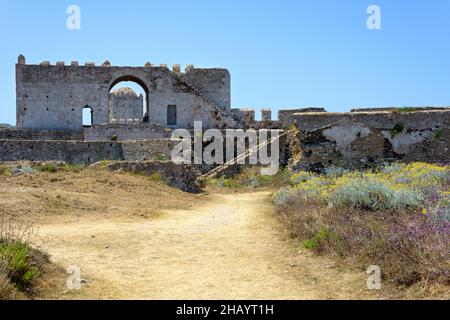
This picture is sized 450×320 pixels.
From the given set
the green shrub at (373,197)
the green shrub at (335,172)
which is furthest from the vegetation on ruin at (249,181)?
the green shrub at (373,197)

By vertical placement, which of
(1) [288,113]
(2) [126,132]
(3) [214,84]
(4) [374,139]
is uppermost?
(3) [214,84]

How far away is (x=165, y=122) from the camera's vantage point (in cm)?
3334

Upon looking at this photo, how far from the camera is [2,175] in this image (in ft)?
50.3

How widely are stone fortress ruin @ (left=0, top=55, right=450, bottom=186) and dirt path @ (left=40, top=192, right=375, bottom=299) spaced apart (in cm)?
826

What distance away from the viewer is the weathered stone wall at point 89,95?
104 feet

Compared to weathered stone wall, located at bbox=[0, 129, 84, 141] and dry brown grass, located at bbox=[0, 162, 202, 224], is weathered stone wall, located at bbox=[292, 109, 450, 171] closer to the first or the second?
dry brown grass, located at bbox=[0, 162, 202, 224]

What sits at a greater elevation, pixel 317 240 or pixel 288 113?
pixel 288 113

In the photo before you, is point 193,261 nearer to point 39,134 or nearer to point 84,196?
point 84,196

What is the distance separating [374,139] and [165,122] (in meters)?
17.6

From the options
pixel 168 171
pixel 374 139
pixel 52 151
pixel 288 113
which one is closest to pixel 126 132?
pixel 52 151

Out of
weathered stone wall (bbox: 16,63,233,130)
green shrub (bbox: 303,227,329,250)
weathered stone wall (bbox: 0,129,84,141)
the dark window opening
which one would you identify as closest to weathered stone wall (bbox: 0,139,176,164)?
weathered stone wall (bbox: 0,129,84,141)

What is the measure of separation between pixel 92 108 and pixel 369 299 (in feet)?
96.4

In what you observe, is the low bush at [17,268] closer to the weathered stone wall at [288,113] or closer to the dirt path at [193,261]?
the dirt path at [193,261]
